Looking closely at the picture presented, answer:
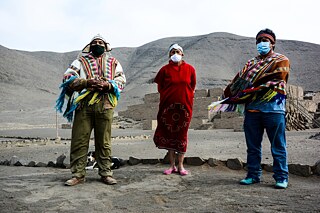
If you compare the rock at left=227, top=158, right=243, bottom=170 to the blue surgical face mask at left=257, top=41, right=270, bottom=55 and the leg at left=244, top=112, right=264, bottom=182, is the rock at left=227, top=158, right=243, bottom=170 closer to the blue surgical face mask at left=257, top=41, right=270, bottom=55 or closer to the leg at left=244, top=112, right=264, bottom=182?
the leg at left=244, top=112, right=264, bottom=182

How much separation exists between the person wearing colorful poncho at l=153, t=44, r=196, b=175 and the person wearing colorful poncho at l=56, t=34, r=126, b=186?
0.71 m

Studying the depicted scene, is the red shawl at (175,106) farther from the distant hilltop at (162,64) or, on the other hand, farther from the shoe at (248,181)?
the distant hilltop at (162,64)

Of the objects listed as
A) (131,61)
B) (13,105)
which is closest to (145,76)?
(13,105)

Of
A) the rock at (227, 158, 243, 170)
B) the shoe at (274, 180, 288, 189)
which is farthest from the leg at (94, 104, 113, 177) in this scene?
the shoe at (274, 180, 288, 189)

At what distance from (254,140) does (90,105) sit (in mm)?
1928

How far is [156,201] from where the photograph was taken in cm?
318

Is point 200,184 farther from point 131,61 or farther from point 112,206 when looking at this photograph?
point 131,61

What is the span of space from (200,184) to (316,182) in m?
1.35

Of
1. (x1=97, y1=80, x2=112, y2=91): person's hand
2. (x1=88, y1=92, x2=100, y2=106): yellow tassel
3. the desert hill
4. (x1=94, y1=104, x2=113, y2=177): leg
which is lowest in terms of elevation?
(x1=94, y1=104, x2=113, y2=177): leg

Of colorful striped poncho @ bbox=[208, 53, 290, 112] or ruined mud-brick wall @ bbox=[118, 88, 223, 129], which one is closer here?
colorful striped poncho @ bbox=[208, 53, 290, 112]

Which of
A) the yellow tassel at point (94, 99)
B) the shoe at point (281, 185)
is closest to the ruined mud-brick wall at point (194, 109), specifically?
the yellow tassel at point (94, 99)

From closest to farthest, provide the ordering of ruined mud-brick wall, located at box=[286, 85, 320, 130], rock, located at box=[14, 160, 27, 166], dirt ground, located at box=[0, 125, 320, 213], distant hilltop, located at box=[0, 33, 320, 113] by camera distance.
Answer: dirt ground, located at box=[0, 125, 320, 213] → rock, located at box=[14, 160, 27, 166] → ruined mud-brick wall, located at box=[286, 85, 320, 130] → distant hilltop, located at box=[0, 33, 320, 113]

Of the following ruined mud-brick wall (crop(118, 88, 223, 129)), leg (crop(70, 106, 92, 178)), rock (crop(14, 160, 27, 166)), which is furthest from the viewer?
ruined mud-brick wall (crop(118, 88, 223, 129))

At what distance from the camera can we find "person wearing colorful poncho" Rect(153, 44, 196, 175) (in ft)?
14.5
